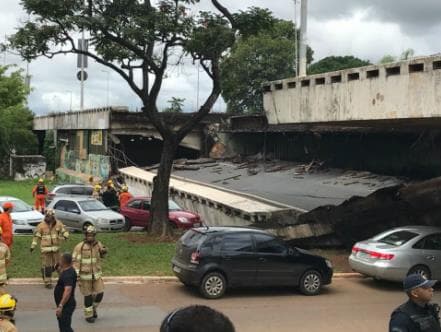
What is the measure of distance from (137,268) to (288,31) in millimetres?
57570

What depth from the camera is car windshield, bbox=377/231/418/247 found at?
15.8 metres

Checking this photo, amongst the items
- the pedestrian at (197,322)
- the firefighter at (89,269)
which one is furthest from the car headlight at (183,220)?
the pedestrian at (197,322)

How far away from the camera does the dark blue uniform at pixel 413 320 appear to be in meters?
5.20

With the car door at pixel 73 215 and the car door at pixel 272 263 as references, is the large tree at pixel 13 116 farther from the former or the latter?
the car door at pixel 272 263

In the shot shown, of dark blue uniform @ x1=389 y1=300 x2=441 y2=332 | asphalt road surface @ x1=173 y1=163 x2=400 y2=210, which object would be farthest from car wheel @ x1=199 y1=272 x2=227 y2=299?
asphalt road surface @ x1=173 y1=163 x2=400 y2=210

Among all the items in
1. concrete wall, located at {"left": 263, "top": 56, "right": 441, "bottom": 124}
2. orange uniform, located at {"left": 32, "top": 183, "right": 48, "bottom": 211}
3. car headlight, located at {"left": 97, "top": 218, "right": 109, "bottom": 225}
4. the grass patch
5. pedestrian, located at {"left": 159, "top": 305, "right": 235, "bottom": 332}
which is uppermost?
concrete wall, located at {"left": 263, "top": 56, "right": 441, "bottom": 124}

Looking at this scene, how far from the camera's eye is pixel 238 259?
46.4 feet

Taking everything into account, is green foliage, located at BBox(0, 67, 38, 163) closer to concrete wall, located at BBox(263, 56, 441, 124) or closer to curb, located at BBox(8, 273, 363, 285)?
concrete wall, located at BBox(263, 56, 441, 124)

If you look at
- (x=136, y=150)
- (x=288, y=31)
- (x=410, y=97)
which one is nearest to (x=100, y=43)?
(x=410, y=97)

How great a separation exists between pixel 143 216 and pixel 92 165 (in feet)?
78.3

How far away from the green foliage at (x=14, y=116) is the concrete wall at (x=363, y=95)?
4349 centimetres

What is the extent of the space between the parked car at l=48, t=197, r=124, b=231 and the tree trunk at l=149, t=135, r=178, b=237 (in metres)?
3.47

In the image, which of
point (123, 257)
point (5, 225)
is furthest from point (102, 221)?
point (5, 225)

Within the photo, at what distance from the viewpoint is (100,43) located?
796 inches
